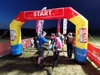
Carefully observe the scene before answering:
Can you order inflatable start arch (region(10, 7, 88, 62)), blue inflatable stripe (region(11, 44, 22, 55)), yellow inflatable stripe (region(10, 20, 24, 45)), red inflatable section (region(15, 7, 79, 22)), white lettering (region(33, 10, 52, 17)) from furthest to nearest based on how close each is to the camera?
1. blue inflatable stripe (region(11, 44, 22, 55))
2. yellow inflatable stripe (region(10, 20, 24, 45))
3. white lettering (region(33, 10, 52, 17))
4. red inflatable section (region(15, 7, 79, 22))
5. inflatable start arch (region(10, 7, 88, 62))

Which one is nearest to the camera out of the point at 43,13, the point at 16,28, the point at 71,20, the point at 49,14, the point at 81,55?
the point at 81,55

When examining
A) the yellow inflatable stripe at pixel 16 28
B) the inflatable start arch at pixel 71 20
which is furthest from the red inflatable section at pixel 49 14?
the yellow inflatable stripe at pixel 16 28

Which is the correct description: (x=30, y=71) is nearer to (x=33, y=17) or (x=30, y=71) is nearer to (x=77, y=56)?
(x=77, y=56)

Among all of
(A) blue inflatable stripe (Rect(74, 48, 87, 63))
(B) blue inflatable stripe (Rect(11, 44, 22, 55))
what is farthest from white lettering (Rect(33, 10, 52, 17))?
(A) blue inflatable stripe (Rect(74, 48, 87, 63))

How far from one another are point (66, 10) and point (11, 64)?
17.0 feet

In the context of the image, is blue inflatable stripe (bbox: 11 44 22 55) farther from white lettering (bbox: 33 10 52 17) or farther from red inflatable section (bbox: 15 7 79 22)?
white lettering (bbox: 33 10 52 17)

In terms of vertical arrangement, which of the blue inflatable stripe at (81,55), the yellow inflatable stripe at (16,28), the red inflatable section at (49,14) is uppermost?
the red inflatable section at (49,14)

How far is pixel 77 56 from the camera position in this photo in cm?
977

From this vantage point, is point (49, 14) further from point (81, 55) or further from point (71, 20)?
point (81, 55)

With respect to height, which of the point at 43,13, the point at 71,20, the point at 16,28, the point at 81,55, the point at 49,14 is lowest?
the point at 81,55

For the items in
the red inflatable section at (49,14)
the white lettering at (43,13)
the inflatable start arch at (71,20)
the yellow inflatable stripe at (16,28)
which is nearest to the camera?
the inflatable start arch at (71,20)

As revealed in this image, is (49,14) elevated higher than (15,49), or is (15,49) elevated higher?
(49,14)

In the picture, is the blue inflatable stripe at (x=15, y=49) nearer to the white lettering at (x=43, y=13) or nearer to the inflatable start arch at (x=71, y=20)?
the inflatable start arch at (x=71, y=20)

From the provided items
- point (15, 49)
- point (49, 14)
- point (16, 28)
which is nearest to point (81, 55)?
point (49, 14)
